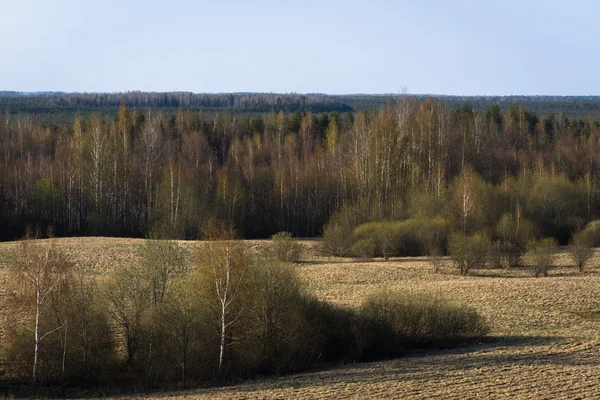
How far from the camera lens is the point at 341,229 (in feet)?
183

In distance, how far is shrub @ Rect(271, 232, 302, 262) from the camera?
48.5m

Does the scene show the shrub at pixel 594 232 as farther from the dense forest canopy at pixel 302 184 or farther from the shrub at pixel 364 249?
the shrub at pixel 364 249

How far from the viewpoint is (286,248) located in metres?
49.2

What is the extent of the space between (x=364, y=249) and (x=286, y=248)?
7.47 meters

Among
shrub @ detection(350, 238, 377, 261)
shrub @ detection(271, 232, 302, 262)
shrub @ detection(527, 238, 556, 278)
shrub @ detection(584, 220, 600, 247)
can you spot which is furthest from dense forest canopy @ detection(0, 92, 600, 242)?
shrub @ detection(271, 232, 302, 262)

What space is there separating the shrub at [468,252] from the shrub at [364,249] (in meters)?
6.39

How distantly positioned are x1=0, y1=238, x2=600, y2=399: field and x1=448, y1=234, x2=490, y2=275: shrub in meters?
0.99

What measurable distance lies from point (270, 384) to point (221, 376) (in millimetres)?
2463

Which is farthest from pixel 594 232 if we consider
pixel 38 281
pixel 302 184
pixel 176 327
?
pixel 38 281

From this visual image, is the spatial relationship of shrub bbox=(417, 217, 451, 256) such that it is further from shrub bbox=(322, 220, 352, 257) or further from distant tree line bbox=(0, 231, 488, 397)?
distant tree line bbox=(0, 231, 488, 397)

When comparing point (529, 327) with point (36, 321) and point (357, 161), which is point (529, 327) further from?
point (357, 161)

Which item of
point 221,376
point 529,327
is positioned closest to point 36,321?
point 221,376

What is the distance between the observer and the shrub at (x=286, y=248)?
1908 inches

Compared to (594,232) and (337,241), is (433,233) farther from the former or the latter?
(594,232)
